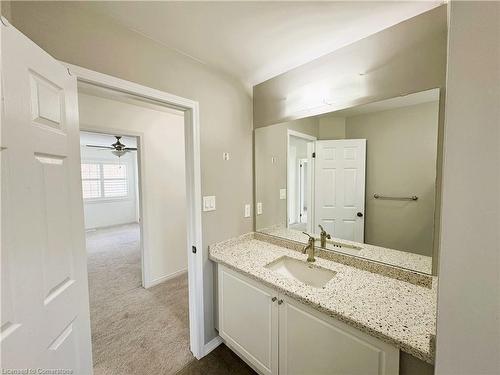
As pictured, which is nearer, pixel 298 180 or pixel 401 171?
pixel 401 171

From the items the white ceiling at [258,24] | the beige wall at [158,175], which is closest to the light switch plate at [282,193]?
the white ceiling at [258,24]

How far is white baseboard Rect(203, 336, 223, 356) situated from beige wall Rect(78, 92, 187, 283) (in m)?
1.46

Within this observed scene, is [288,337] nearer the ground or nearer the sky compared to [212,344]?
Answer: nearer the sky

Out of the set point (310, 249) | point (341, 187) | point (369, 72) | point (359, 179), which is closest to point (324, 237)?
point (310, 249)

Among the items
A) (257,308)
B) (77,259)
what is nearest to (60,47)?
(77,259)

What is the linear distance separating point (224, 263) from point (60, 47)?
1629 millimetres

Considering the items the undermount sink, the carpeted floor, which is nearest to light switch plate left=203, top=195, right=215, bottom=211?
the undermount sink

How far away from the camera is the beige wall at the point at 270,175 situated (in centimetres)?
202

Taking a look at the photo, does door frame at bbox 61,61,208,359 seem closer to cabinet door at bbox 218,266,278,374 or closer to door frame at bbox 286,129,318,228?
cabinet door at bbox 218,266,278,374

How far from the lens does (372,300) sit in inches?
42.3

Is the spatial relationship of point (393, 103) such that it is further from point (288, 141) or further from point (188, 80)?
point (188, 80)

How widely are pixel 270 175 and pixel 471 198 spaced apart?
1.67 meters

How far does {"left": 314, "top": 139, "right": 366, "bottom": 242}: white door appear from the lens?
157 centimetres

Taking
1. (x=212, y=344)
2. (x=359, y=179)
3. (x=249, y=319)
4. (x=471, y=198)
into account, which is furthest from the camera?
(x=212, y=344)
